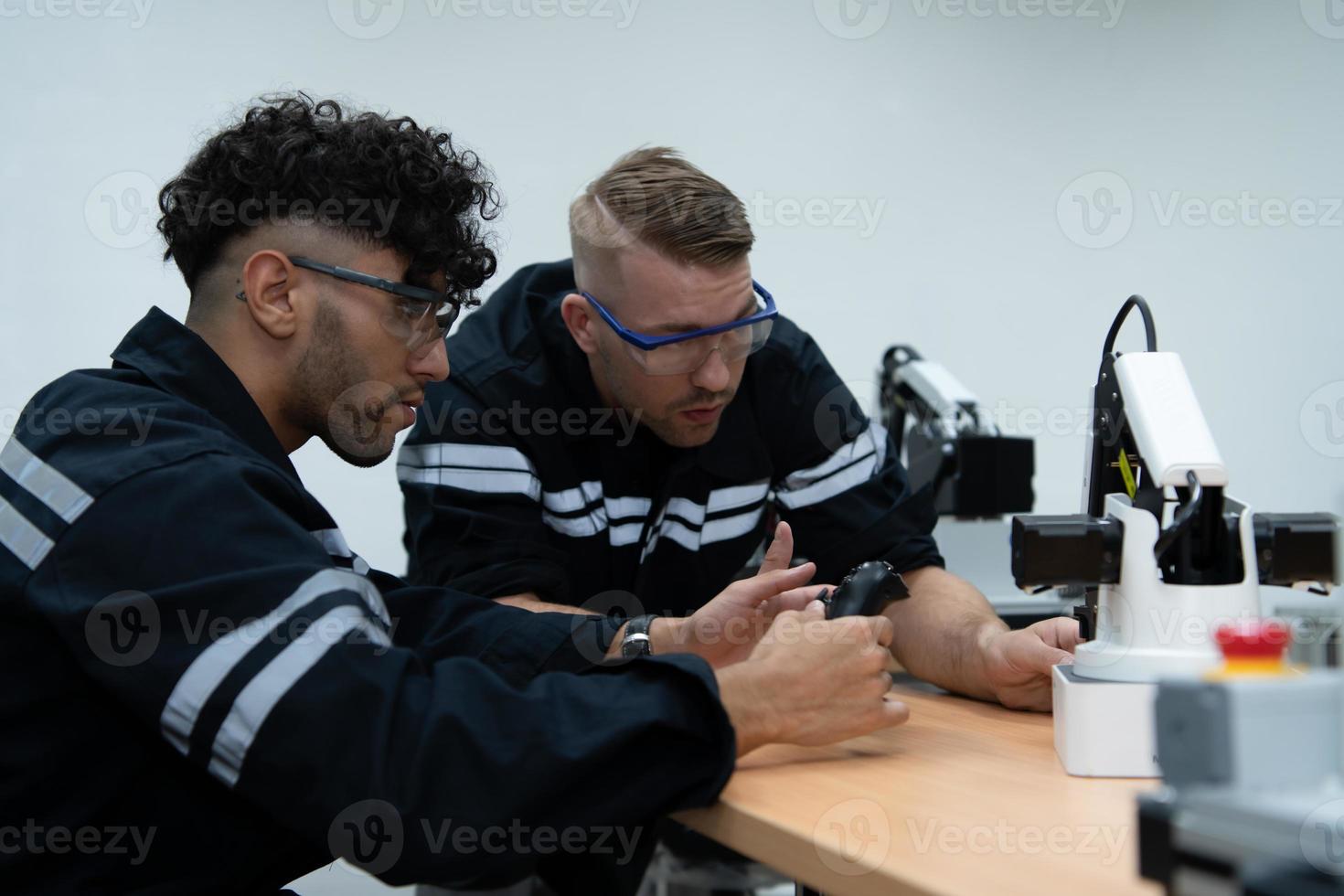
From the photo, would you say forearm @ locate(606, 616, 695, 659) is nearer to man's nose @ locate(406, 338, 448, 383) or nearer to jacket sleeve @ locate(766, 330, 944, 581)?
man's nose @ locate(406, 338, 448, 383)

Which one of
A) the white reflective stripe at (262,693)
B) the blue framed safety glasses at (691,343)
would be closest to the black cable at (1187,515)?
the white reflective stripe at (262,693)

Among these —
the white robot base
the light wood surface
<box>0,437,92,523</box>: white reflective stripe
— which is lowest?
the light wood surface

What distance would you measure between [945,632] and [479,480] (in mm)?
752

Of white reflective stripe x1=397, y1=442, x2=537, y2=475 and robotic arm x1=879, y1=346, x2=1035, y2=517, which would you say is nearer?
white reflective stripe x1=397, y1=442, x2=537, y2=475

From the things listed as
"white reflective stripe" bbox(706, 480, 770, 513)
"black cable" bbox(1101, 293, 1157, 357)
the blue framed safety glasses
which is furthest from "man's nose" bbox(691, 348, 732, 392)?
"black cable" bbox(1101, 293, 1157, 357)

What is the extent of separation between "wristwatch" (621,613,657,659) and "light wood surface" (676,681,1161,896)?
27 cm

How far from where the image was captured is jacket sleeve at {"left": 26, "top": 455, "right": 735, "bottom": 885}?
930 millimetres

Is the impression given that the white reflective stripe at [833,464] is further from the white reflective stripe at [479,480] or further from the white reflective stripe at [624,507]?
the white reflective stripe at [479,480]

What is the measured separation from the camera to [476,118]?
309cm

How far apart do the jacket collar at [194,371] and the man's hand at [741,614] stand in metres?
0.51

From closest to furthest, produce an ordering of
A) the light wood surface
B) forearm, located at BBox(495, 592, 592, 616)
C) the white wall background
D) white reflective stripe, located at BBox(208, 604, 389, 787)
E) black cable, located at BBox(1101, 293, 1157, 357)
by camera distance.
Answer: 1. the light wood surface
2. white reflective stripe, located at BBox(208, 604, 389, 787)
3. black cable, located at BBox(1101, 293, 1157, 357)
4. forearm, located at BBox(495, 592, 592, 616)
5. the white wall background

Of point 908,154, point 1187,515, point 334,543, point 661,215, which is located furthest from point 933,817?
point 908,154

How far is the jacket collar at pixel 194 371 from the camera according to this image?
1.23m

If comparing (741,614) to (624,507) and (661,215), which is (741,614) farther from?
(661,215)
